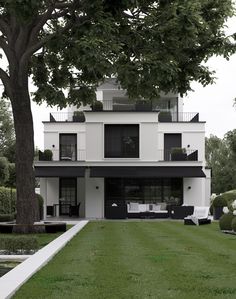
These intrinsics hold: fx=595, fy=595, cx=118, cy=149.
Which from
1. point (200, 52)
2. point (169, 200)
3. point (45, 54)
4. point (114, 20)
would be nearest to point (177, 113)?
point (169, 200)

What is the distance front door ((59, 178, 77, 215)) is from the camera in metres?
39.9

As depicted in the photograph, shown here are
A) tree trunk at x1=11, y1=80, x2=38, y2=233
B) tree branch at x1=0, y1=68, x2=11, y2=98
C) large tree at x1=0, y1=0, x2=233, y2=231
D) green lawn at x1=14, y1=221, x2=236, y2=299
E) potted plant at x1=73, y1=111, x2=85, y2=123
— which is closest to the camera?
green lawn at x1=14, y1=221, x2=236, y2=299

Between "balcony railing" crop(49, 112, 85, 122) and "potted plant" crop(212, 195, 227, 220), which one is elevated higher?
"balcony railing" crop(49, 112, 85, 122)

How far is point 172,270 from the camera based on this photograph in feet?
35.4

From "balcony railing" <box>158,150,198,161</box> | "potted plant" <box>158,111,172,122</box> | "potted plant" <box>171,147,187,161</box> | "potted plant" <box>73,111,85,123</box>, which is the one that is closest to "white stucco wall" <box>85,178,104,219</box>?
"balcony railing" <box>158,150,198,161</box>

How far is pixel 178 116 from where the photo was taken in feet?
136

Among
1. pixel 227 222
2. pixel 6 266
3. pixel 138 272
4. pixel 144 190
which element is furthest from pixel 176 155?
pixel 138 272

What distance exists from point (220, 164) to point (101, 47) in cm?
5230

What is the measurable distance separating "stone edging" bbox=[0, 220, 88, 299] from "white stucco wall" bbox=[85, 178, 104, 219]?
2157 cm

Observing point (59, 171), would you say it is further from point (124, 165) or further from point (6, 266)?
point (6, 266)

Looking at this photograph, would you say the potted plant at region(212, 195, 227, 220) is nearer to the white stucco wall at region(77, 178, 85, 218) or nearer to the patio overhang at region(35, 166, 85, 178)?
the patio overhang at region(35, 166, 85, 178)

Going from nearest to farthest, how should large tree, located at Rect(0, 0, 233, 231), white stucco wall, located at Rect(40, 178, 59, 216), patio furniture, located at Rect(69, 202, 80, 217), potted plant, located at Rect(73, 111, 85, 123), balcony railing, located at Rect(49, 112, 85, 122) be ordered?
large tree, located at Rect(0, 0, 233, 231) < patio furniture, located at Rect(69, 202, 80, 217) < white stucco wall, located at Rect(40, 178, 59, 216) < potted plant, located at Rect(73, 111, 85, 123) < balcony railing, located at Rect(49, 112, 85, 122)

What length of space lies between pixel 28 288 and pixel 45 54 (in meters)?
15.1

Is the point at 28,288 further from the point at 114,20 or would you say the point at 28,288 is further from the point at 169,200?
the point at 169,200
